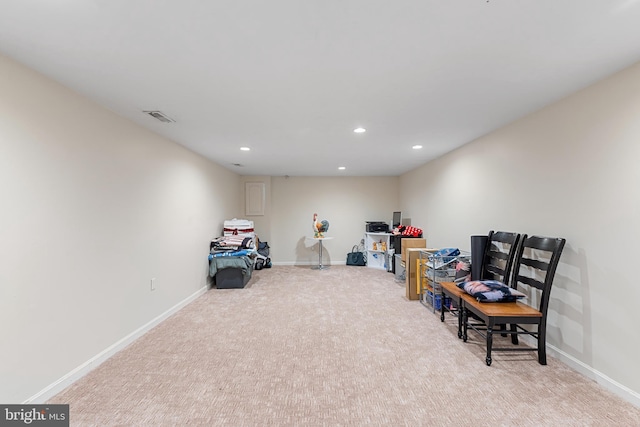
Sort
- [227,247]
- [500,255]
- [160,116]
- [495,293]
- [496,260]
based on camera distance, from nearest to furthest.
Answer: [495,293], [160,116], [500,255], [496,260], [227,247]

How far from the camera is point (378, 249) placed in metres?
6.60

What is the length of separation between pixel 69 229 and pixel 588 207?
4010mm

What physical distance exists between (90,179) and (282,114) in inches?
68.3

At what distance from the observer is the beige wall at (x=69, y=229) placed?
1.73 meters

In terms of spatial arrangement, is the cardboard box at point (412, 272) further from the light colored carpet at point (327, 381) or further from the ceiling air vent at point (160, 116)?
the ceiling air vent at point (160, 116)

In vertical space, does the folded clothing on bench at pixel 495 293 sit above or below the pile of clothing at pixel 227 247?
below

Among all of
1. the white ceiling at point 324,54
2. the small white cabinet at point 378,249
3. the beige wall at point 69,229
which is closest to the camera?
the white ceiling at point 324,54

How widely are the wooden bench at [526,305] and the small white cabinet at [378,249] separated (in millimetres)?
3578

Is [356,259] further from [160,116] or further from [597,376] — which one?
[160,116]

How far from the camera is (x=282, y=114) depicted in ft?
8.64

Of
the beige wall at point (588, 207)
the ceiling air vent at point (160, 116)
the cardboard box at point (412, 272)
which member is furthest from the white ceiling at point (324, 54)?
the cardboard box at point (412, 272)

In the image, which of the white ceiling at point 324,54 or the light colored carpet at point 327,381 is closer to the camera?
the white ceiling at point 324,54

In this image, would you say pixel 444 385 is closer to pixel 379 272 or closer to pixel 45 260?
pixel 45 260

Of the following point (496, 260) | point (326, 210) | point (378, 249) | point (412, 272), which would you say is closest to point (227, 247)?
point (326, 210)
